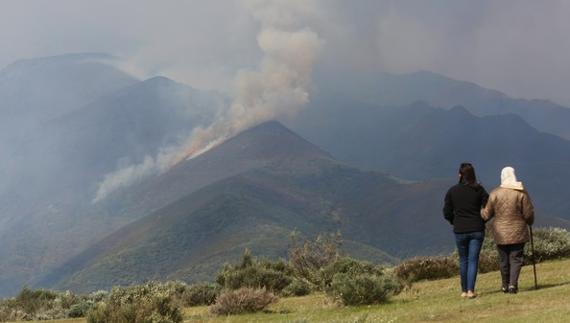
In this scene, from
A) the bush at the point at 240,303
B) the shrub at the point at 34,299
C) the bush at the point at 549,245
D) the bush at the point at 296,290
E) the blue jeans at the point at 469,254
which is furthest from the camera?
the shrub at the point at 34,299

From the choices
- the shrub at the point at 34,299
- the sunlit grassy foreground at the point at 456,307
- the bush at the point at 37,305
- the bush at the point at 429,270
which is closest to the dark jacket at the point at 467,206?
the sunlit grassy foreground at the point at 456,307

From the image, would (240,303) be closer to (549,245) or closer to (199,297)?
(199,297)

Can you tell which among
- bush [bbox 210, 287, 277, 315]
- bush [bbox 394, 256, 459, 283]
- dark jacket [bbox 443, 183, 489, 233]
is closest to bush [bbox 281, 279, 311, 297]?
bush [bbox 394, 256, 459, 283]

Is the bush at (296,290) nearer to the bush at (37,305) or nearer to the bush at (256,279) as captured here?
the bush at (256,279)

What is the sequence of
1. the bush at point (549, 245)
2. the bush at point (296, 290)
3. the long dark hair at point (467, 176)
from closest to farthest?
the long dark hair at point (467, 176)
the bush at point (549, 245)
the bush at point (296, 290)

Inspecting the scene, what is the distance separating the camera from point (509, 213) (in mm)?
14328

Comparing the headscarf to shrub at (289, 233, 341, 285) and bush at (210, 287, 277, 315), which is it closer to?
bush at (210, 287, 277, 315)

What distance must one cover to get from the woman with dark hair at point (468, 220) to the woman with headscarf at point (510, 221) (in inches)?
9.0

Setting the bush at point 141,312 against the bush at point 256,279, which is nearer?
the bush at point 141,312

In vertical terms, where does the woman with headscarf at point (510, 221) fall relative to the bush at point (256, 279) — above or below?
above

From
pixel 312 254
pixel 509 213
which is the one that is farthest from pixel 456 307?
pixel 312 254

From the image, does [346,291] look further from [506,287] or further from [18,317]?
[18,317]

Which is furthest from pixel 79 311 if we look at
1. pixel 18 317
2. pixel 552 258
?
pixel 552 258

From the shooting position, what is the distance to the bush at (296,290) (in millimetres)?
23844
